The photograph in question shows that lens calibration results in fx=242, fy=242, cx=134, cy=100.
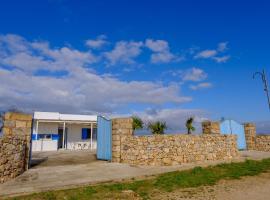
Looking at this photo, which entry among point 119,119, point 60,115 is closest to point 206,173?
point 119,119

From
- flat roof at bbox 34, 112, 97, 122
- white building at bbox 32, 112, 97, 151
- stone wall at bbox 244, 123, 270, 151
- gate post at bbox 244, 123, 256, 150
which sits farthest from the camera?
flat roof at bbox 34, 112, 97, 122

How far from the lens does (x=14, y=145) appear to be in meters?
9.05

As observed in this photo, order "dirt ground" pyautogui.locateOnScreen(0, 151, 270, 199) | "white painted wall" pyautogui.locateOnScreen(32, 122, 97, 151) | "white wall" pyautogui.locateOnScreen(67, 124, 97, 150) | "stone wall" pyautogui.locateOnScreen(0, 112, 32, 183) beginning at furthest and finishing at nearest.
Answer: "white wall" pyautogui.locateOnScreen(67, 124, 97, 150) < "white painted wall" pyautogui.locateOnScreen(32, 122, 97, 151) < "stone wall" pyautogui.locateOnScreen(0, 112, 32, 183) < "dirt ground" pyautogui.locateOnScreen(0, 151, 270, 199)

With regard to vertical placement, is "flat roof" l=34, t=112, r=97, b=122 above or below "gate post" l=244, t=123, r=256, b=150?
above

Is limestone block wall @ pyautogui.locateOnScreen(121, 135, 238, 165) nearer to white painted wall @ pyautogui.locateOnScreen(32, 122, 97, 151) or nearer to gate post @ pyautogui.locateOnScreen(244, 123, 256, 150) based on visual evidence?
gate post @ pyautogui.locateOnScreen(244, 123, 256, 150)

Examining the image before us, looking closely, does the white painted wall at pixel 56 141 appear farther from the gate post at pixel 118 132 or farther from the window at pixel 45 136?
the gate post at pixel 118 132

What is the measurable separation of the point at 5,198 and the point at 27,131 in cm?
449

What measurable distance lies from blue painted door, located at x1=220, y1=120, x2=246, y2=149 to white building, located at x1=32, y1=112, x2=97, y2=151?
1252cm

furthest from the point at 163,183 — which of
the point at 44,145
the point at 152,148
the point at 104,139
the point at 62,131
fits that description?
the point at 62,131

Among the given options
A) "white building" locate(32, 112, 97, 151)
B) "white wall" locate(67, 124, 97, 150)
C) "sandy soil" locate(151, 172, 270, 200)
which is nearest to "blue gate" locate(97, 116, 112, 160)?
"sandy soil" locate(151, 172, 270, 200)

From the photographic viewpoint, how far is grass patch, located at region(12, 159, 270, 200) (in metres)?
6.63

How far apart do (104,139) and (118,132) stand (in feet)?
4.79

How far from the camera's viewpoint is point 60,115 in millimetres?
23422

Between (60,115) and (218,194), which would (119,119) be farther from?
(60,115)
